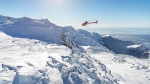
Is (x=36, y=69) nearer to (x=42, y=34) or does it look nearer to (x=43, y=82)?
(x=43, y=82)

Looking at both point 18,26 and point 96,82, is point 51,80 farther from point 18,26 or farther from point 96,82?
point 18,26

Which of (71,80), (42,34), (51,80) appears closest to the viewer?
(51,80)

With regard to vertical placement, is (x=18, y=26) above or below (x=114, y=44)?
above

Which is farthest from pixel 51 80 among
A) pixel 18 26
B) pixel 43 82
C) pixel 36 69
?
pixel 18 26

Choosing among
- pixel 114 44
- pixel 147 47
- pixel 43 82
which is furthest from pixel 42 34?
pixel 114 44

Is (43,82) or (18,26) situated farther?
(18,26)

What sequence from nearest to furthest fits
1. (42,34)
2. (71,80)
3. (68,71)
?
(71,80), (68,71), (42,34)

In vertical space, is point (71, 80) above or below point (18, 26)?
below

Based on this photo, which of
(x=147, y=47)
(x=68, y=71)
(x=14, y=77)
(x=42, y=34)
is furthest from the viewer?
(x=147, y=47)

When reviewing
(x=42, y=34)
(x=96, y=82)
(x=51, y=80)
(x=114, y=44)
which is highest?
(x=42, y=34)

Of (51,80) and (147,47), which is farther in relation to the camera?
(147,47)
